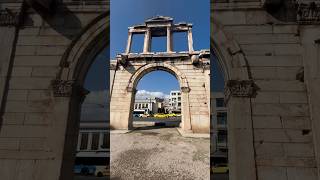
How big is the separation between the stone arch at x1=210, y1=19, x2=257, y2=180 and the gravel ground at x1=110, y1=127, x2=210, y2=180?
3.36 metres

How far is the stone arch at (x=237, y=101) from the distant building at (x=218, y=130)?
14.1 metres

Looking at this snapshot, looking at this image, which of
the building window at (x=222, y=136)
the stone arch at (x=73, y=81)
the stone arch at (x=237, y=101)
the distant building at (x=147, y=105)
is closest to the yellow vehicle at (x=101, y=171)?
the building window at (x=222, y=136)

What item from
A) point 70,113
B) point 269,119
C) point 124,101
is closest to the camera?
point 269,119

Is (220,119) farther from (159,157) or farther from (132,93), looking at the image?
(159,157)

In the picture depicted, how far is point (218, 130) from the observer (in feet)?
74.4

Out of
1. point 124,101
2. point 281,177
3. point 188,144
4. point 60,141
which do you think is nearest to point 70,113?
point 60,141

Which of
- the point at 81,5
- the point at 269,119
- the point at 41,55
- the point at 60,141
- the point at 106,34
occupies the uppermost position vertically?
the point at 81,5

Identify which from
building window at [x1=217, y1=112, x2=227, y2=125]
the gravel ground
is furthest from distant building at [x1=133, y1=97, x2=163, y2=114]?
the gravel ground

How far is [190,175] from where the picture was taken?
9984mm

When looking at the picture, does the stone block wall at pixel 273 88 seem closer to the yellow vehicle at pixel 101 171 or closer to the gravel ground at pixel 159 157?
the gravel ground at pixel 159 157

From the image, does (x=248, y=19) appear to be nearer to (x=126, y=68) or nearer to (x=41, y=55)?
(x=41, y=55)

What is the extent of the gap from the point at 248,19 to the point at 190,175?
6.33m

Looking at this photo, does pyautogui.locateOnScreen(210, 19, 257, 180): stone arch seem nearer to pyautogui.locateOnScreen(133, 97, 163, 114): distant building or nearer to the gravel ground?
the gravel ground

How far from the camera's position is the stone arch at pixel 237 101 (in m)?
5.17
